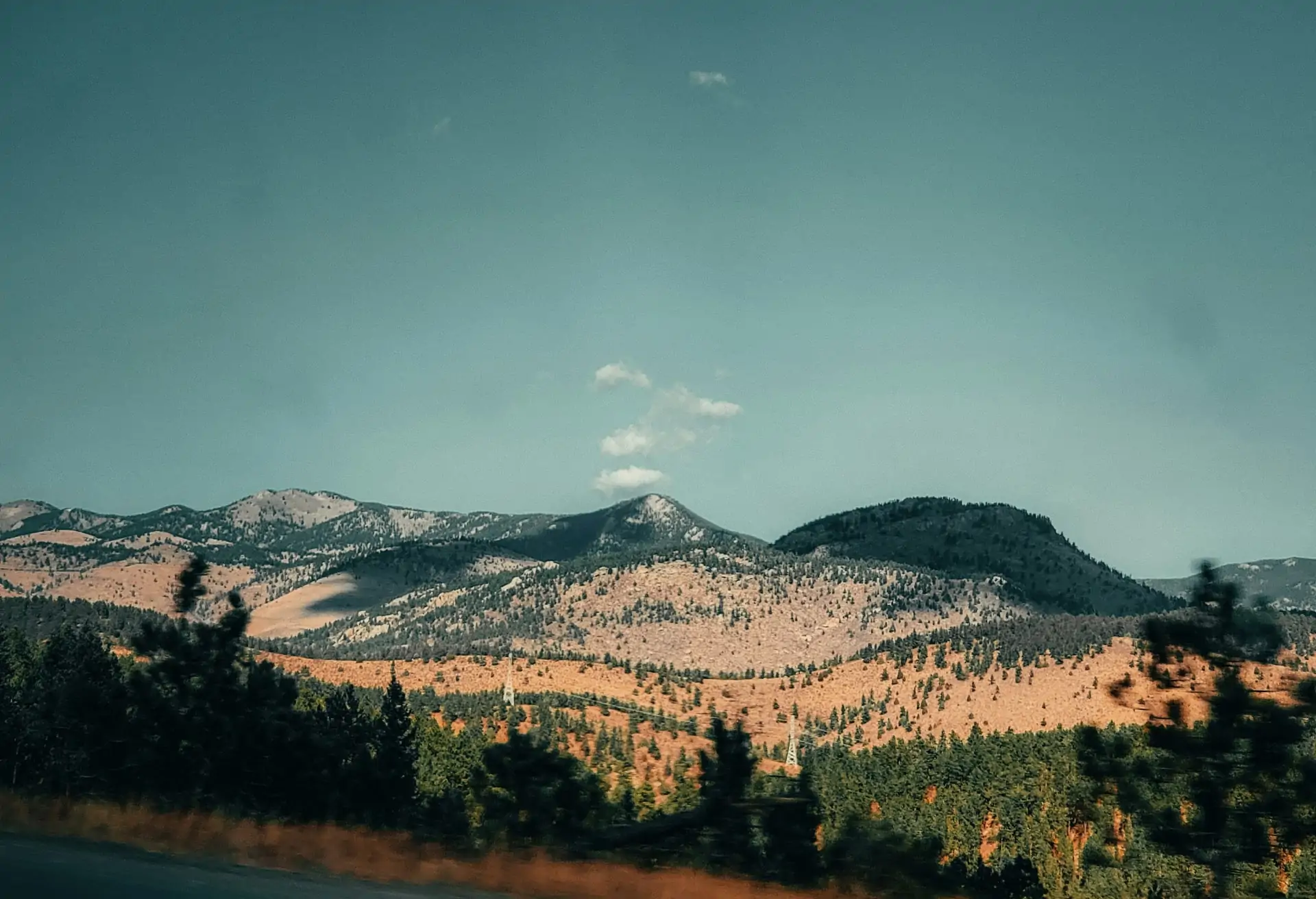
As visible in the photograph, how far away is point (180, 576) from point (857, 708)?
287ft

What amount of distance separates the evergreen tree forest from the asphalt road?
9.43ft

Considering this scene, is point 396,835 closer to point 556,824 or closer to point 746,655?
point 556,824

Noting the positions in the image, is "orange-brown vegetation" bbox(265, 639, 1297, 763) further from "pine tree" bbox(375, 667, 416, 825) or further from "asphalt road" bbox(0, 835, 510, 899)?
"asphalt road" bbox(0, 835, 510, 899)

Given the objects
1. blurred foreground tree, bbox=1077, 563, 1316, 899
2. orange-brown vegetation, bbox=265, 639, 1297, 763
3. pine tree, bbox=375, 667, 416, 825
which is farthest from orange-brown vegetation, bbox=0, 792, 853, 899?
orange-brown vegetation, bbox=265, 639, 1297, 763

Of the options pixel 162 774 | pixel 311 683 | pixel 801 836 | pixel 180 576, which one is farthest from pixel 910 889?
pixel 311 683

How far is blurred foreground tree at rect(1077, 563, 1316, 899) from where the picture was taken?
13102 mm

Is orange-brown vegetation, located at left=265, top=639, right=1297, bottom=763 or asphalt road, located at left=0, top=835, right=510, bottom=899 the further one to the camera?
orange-brown vegetation, located at left=265, top=639, right=1297, bottom=763

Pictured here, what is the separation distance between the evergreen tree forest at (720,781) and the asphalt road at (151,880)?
9.43 feet

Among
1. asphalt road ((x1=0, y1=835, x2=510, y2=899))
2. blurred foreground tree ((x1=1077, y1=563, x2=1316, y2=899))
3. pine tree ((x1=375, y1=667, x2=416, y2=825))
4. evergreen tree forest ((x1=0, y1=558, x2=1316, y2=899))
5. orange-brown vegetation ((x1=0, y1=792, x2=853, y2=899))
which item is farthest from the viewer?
pine tree ((x1=375, y1=667, x2=416, y2=825))

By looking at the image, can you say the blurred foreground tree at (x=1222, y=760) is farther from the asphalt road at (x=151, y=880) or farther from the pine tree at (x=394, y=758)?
the pine tree at (x=394, y=758)

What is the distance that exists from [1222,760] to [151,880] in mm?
12956

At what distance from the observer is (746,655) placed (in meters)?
194

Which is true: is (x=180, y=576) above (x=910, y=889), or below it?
above

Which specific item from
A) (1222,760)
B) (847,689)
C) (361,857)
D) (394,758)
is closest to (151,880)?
(361,857)
